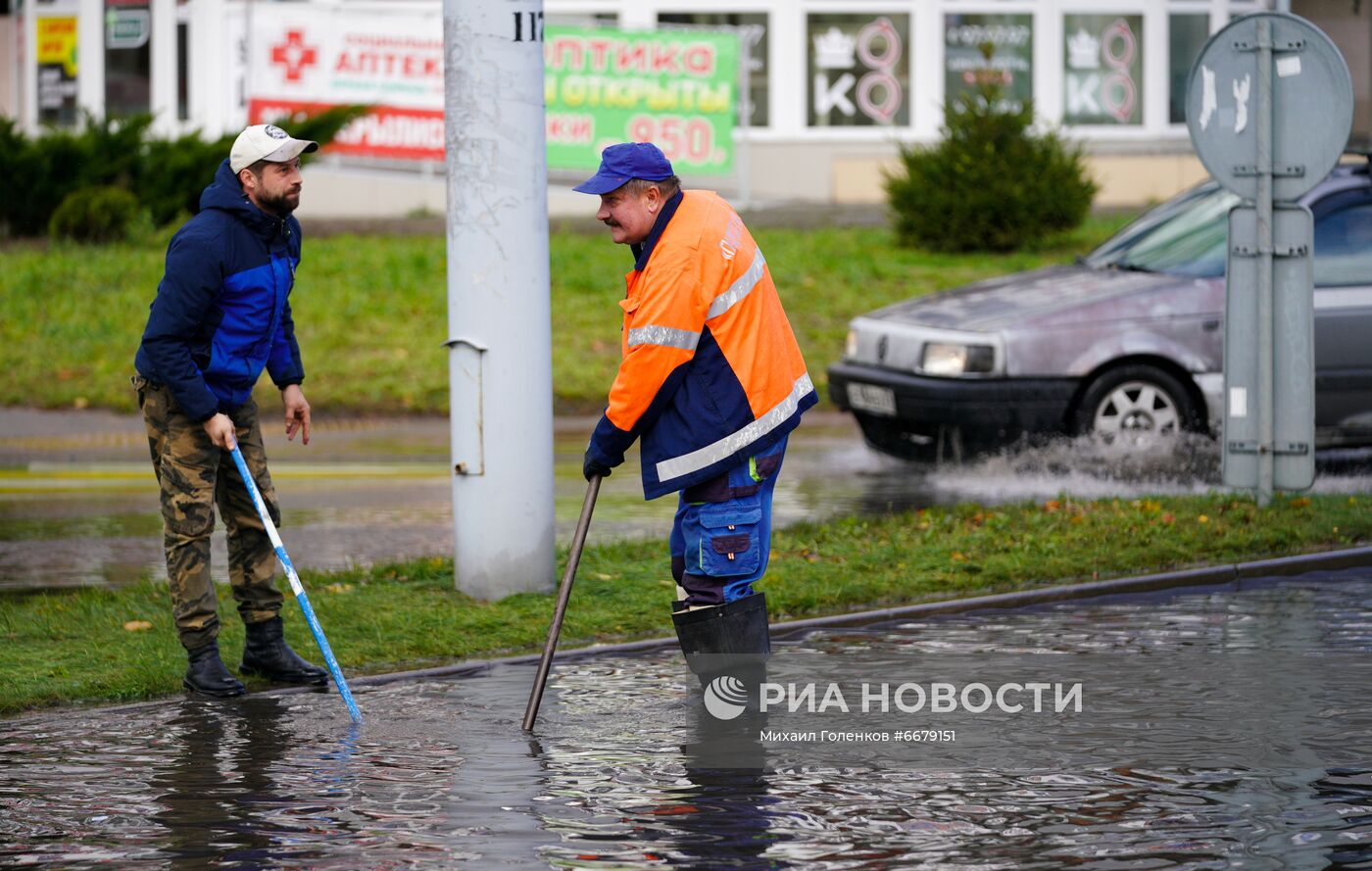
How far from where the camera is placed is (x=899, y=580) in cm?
873

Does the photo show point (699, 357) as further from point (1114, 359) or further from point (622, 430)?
point (1114, 359)

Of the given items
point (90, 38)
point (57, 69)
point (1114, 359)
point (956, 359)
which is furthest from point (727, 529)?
point (57, 69)

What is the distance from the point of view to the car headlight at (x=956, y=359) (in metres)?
11.7

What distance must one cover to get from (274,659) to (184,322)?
122 cm

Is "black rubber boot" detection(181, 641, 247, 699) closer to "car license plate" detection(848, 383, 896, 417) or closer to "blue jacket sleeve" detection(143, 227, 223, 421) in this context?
"blue jacket sleeve" detection(143, 227, 223, 421)

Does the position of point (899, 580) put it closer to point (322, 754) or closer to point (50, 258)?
point (322, 754)

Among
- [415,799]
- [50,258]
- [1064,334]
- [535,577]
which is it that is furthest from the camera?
[50,258]

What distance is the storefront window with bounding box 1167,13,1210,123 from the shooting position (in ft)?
94.5

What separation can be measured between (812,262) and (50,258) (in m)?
6.69

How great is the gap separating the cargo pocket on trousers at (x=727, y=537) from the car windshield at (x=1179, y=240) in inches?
258

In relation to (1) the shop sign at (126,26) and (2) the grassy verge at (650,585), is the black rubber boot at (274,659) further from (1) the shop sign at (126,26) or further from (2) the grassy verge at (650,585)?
(1) the shop sign at (126,26)

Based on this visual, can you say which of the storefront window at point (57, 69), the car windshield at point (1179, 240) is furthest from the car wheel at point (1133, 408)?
the storefront window at point (57, 69)

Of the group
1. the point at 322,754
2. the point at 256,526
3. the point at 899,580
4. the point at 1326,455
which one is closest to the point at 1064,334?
the point at 1326,455

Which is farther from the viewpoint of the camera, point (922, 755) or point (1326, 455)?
point (1326, 455)
